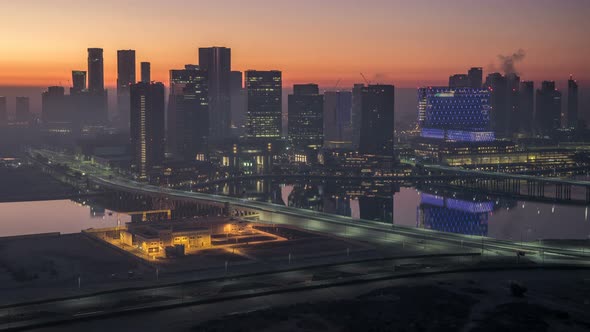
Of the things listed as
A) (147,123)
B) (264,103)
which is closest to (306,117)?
(264,103)

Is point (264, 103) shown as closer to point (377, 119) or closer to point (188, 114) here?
point (188, 114)

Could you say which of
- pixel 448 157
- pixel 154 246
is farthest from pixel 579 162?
pixel 154 246

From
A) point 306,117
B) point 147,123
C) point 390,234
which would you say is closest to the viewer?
point 390,234

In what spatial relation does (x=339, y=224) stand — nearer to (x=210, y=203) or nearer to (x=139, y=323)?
(x=210, y=203)

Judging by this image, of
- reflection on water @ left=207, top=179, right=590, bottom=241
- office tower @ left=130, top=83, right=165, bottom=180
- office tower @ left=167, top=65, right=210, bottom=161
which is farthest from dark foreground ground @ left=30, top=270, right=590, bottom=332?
office tower @ left=167, top=65, right=210, bottom=161

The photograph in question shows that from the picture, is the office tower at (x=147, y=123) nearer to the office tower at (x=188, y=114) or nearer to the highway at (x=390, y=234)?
the office tower at (x=188, y=114)

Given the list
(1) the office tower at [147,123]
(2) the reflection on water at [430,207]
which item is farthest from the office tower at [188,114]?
(2) the reflection on water at [430,207]

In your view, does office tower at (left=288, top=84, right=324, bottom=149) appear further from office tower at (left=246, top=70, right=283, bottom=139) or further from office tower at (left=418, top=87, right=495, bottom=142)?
office tower at (left=418, top=87, right=495, bottom=142)
